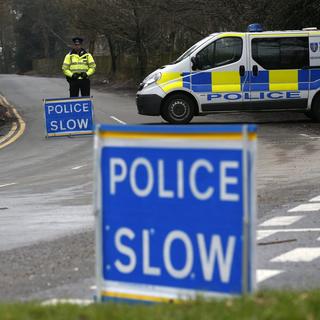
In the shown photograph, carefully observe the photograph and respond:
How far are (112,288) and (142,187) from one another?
67cm

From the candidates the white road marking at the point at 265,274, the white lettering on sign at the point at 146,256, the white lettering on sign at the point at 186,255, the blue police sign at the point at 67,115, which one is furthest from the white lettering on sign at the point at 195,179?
the blue police sign at the point at 67,115

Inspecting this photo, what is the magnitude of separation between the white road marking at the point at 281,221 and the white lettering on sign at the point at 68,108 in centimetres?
1019

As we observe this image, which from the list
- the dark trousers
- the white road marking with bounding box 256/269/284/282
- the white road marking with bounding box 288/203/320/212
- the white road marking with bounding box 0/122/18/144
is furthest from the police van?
the white road marking with bounding box 256/269/284/282

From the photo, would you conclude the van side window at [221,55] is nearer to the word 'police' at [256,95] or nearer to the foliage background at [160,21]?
the word 'police' at [256,95]

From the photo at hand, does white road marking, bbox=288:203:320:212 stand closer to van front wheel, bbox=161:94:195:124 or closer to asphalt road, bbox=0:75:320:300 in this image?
asphalt road, bbox=0:75:320:300

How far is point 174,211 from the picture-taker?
13.8 ft

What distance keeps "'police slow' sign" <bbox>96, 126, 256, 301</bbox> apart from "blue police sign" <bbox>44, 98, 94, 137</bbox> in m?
13.0

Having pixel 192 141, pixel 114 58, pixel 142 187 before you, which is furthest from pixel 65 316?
pixel 114 58

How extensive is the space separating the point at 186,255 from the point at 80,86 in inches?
570

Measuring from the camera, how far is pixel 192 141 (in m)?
4.15

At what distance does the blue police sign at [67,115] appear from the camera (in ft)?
56.7

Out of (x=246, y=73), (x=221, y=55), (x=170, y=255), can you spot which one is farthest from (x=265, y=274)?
(x=221, y=55)

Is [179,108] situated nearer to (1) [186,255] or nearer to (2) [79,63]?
(2) [79,63]

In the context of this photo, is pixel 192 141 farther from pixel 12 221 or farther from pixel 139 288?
pixel 12 221
